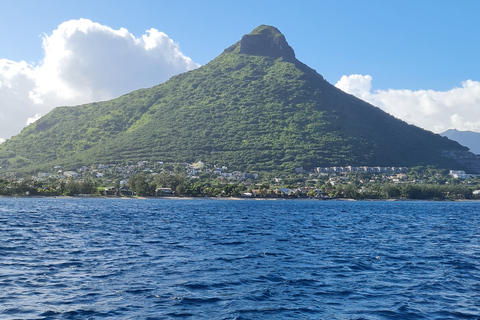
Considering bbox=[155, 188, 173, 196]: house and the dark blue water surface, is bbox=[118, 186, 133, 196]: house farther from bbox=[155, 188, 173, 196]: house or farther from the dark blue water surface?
the dark blue water surface

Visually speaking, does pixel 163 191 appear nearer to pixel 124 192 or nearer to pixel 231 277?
pixel 124 192

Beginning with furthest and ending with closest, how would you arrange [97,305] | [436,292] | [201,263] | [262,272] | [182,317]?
[201,263] → [262,272] → [436,292] → [97,305] → [182,317]

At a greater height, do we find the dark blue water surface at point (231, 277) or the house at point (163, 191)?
the house at point (163, 191)

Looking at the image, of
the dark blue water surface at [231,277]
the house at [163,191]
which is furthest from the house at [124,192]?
the dark blue water surface at [231,277]

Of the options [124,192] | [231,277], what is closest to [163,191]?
[124,192]

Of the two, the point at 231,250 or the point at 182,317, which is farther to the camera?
the point at 231,250

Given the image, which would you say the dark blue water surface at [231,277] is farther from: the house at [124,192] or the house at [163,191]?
the house at [124,192]

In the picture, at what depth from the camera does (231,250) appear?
40.2m

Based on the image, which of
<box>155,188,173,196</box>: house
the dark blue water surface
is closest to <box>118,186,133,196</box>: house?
<box>155,188,173,196</box>: house

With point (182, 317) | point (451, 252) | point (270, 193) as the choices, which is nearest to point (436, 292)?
point (182, 317)

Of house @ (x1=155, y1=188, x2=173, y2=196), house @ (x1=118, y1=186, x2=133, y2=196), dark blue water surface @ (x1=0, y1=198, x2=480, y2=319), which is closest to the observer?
dark blue water surface @ (x1=0, y1=198, x2=480, y2=319)

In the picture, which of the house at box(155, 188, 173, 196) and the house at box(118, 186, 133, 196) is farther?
the house at box(118, 186, 133, 196)

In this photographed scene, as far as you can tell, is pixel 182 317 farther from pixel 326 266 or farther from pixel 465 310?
pixel 326 266

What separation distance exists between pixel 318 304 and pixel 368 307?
7.72 feet
